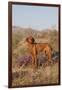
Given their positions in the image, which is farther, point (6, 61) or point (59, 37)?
point (59, 37)

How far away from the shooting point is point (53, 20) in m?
2.03

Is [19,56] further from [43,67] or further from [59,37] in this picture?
[59,37]

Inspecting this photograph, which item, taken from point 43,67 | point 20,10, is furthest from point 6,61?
point 20,10

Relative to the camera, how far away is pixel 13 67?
6.31 ft

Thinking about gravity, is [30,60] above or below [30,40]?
below

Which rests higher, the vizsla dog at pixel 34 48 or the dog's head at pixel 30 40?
the dog's head at pixel 30 40

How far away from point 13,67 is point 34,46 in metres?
0.27

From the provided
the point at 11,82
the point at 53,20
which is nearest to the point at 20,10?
the point at 53,20

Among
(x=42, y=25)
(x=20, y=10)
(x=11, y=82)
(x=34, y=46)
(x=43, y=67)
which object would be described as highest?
(x=20, y=10)

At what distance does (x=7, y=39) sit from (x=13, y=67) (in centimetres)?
25

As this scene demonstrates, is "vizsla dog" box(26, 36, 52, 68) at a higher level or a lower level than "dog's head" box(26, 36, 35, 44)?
lower

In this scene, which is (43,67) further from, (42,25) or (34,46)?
(42,25)

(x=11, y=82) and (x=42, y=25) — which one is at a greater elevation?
(x=42, y=25)

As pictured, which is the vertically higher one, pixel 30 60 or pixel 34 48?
pixel 34 48
